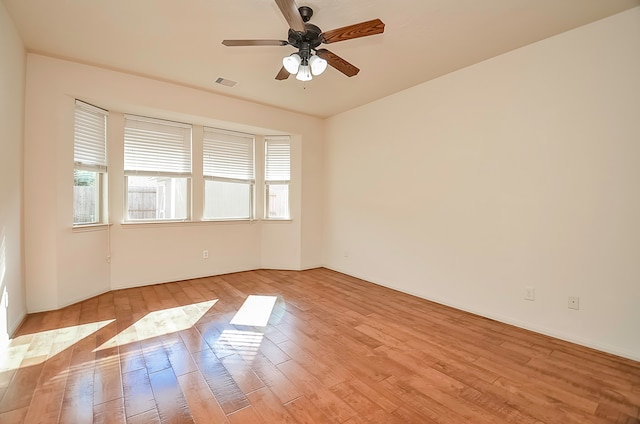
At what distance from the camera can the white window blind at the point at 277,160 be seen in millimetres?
5211

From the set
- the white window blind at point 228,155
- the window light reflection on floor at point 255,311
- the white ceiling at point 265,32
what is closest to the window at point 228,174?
the white window blind at point 228,155

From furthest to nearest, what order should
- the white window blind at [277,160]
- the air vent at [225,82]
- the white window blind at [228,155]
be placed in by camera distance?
the white window blind at [277,160] < the white window blind at [228,155] < the air vent at [225,82]

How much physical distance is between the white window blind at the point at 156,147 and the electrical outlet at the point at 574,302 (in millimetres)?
4923

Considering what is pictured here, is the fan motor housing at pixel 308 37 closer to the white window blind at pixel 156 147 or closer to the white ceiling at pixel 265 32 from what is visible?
the white ceiling at pixel 265 32

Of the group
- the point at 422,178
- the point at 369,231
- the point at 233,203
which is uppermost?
the point at 422,178

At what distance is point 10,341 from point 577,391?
443 centimetres

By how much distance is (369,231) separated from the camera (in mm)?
4566

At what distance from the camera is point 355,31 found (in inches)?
81.7

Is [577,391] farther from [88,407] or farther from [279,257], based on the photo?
[279,257]

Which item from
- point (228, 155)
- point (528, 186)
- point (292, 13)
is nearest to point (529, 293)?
point (528, 186)

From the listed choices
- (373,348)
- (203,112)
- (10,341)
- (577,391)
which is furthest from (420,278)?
(10,341)

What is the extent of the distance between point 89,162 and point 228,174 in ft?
6.09

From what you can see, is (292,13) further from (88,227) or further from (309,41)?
(88,227)

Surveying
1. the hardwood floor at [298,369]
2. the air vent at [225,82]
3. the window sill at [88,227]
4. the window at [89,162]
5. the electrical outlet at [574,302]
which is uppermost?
the air vent at [225,82]
